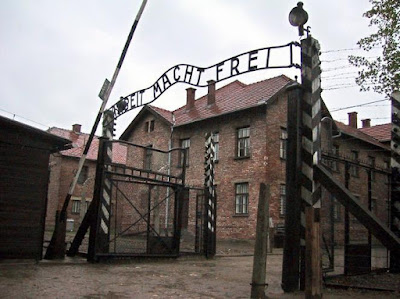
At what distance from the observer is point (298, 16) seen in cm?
752

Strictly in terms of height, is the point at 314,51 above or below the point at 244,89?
below

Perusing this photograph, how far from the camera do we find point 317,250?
18.5 feet

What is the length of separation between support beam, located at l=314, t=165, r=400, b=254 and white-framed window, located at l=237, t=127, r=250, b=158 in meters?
18.3

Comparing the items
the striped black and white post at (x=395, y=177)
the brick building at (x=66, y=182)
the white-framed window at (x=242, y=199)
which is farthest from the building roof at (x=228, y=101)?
the striped black and white post at (x=395, y=177)

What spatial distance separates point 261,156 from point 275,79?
19.5 feet

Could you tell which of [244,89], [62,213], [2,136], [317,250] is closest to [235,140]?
[244,89]

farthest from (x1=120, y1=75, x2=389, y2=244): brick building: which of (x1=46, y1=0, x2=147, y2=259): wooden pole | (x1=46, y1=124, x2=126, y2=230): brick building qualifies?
(x1=46, y1=0, x2=147, y2=259): wooden pole

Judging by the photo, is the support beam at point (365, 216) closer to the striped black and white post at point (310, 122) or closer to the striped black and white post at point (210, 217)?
the striped black and white post at point (310, 122)

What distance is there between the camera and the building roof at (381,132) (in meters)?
37.0

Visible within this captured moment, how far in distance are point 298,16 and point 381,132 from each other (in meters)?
34.5

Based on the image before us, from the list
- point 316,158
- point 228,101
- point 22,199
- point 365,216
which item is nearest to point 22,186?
point 22,199

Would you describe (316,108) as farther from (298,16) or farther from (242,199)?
(242,199)

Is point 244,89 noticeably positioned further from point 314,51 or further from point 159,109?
point 314,51

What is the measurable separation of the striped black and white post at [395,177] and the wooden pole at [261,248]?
4.60 metres
